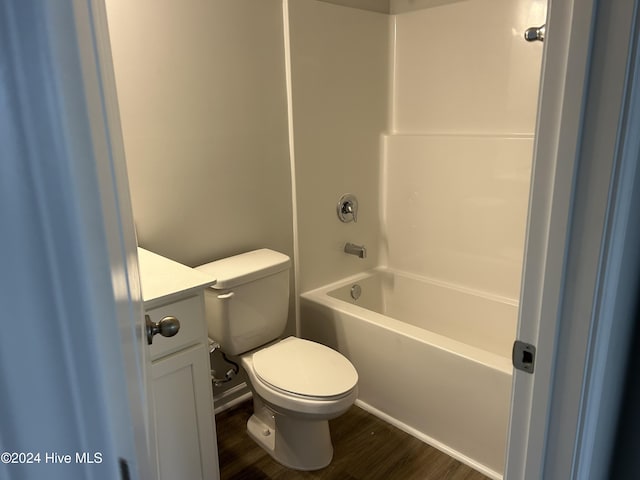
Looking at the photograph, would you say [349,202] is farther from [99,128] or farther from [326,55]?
[99,128]

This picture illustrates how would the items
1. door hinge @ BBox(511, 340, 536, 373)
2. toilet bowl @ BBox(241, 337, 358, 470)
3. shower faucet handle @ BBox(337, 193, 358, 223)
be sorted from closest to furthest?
1. door hinge @ BBox(511, 340, 536, 373)
2. toilet bowl @ BBox(241, 337, 358, 470)
3. shower faucet handle @ BBox(337, 193, 358, 223)

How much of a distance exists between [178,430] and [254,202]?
1.10 meters

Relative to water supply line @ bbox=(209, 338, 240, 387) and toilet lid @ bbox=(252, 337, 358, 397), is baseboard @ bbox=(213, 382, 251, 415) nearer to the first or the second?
water supply line @ bbox=(209, 338, 240, 387)

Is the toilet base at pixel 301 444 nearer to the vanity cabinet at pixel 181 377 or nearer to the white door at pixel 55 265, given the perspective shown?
the vanity cabinet at pixel 181 377

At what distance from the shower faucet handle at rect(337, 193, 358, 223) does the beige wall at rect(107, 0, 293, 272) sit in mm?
326

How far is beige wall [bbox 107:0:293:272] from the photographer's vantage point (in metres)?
1.82

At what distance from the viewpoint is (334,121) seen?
2.47 m

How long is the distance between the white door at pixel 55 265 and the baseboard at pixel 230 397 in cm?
202

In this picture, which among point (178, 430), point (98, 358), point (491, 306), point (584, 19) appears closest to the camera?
point (98, 358)

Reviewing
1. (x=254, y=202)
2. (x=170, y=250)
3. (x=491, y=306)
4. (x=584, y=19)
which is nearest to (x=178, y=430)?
(x=170, y=250)

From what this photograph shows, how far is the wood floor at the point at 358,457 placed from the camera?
1906mm

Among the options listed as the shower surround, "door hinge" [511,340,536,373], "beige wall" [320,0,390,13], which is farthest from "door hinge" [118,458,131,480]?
"beige wall" [320,0,390,13]

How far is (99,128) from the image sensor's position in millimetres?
408

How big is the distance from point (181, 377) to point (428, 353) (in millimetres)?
1018
